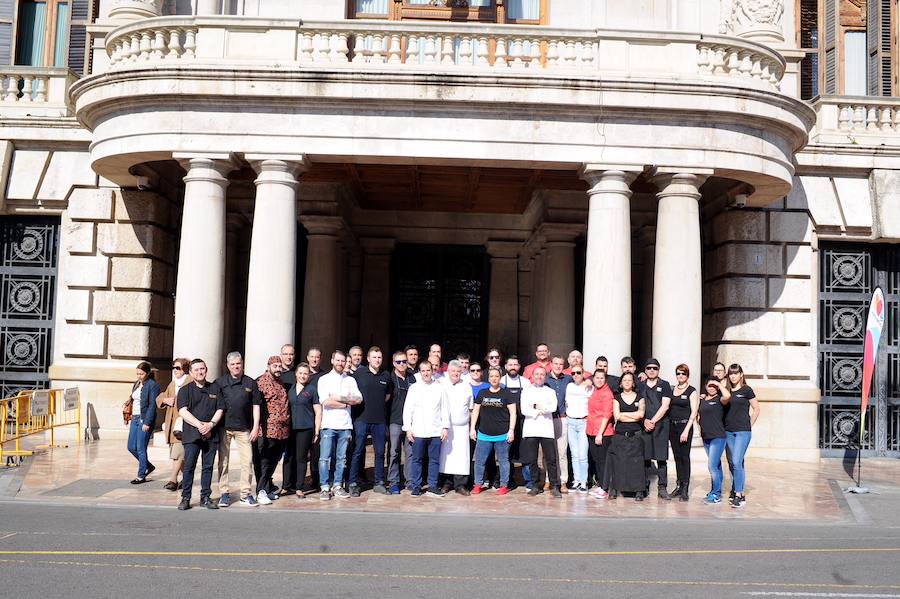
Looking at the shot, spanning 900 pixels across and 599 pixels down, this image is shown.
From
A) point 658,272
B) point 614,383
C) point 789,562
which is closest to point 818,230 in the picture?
point 658,272

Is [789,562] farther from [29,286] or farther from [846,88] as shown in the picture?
[29,286]

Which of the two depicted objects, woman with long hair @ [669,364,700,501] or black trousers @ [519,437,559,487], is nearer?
woman with long hair @ [669,364,700,501]

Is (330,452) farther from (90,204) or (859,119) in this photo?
(859,119)

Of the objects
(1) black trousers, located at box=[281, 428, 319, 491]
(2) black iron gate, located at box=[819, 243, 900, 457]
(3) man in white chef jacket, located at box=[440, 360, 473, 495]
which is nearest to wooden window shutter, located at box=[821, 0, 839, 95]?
(2) black iron gate, located at box=[819, 243, 900, 457]

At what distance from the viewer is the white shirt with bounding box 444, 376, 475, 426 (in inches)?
487

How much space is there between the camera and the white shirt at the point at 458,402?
12.4 metres

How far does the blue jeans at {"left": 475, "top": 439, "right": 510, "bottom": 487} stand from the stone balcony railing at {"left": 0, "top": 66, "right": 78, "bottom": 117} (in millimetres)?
11322

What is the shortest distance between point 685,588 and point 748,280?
11568 millimetres

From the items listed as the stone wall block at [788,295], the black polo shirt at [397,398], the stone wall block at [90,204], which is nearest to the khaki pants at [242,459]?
the black polo shirt at [397,398]

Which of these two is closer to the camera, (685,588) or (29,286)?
(685,588)

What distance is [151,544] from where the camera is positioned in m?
8.42

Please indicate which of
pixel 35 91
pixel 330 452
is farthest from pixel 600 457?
pixel 35 91

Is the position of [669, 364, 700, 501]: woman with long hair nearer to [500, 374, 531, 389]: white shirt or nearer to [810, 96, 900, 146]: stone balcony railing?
[500, 374, 531, 389]: white shirt

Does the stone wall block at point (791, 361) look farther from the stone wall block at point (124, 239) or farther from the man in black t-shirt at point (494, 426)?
the stone wall block at point (124, 239)
